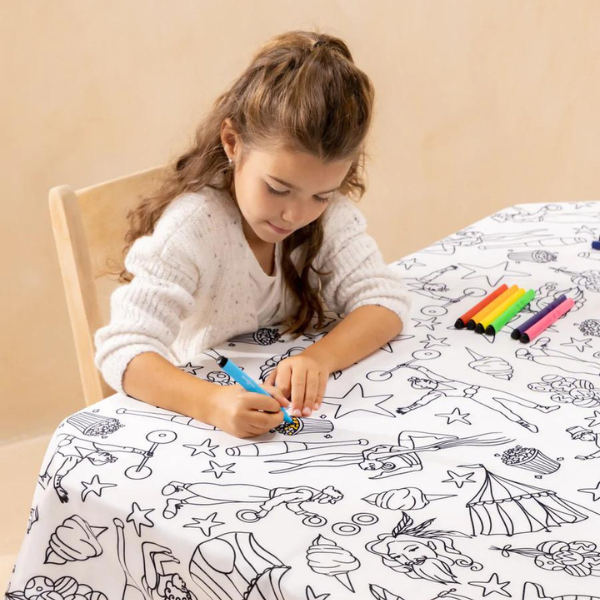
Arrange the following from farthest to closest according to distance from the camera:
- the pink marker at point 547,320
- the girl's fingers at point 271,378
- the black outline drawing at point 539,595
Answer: the pink marker at point 547,320 < the girl's fingers at point 271,378 < the black outline drawing at point 539,595

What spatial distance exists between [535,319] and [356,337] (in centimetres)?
24

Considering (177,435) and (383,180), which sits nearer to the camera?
(177,435)

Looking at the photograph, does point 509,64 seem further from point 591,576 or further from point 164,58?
point 591,576

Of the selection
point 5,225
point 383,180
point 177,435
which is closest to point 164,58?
point 5,225

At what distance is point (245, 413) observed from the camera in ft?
2.52

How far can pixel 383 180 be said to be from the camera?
252cm

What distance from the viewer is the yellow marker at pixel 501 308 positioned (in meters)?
1.01

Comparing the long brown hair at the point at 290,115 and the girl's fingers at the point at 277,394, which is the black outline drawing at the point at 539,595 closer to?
the girl's fingers at the point at 277,394

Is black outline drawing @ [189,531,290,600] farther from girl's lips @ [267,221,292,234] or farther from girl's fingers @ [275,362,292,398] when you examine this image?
girl's lips @ [267,221,292,234]

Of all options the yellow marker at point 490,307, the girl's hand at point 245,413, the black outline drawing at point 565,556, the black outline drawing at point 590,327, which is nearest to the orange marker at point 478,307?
the yellow marker at point 490,307

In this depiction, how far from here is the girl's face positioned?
0.94 metres

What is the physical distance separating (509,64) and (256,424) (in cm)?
209

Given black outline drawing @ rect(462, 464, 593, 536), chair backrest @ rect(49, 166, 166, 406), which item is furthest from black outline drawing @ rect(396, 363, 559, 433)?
chair backrest @ rect(49, 166, 166, 406)

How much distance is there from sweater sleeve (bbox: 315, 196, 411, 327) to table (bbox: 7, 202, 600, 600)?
0.42ft
